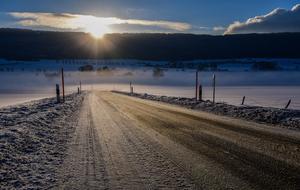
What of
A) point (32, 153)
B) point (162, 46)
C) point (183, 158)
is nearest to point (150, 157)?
point (183, 158)

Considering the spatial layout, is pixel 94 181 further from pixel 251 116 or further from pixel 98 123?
pixel 251 116

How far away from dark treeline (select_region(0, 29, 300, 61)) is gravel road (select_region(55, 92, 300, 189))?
167m

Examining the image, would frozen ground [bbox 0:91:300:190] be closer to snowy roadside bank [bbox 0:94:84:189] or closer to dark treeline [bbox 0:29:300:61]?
snowy roadside bank [bbox 0:94:84:189]

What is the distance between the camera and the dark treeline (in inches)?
7018

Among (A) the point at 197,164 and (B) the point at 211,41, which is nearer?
(A) the point at 197,164

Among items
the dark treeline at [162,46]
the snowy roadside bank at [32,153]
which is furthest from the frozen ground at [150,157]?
the dark treeline at [162,46]

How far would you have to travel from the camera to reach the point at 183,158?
8.73m

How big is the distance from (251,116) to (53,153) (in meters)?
10.7

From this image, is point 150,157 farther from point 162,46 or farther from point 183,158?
point 162,46

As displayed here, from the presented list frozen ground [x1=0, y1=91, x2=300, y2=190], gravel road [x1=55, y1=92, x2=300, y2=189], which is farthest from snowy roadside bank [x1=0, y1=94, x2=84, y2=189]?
gravel road [x1=55, y1=92, x2=300, y2=189]

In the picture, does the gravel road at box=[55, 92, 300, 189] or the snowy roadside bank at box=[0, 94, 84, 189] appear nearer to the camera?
the gravel road at box=[55, 92, 300, 189]

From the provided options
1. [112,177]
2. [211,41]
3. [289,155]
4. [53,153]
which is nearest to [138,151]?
[53,153]

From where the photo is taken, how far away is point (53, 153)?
31.4ft

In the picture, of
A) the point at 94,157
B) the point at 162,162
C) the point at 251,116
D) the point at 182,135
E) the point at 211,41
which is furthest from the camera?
the point at 211,41
